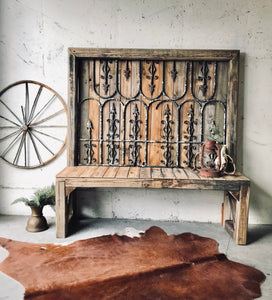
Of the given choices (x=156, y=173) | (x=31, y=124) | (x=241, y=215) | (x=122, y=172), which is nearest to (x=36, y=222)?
(x=122, y=172)

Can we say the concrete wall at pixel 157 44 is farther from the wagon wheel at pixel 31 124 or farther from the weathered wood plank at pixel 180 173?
the weathered wood plank at pixel 180 173

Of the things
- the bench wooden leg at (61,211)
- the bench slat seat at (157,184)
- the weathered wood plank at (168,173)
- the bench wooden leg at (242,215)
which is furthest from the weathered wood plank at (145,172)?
the bench wooden leg at (242,215)

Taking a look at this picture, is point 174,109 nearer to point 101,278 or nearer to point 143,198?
point 143,198

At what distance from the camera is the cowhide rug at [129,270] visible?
203cm

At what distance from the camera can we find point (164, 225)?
3.38 m

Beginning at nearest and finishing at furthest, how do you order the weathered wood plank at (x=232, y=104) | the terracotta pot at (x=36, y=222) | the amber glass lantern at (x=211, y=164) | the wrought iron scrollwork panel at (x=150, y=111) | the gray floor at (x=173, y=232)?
the gray floor at (x=173, y=232) → the amber glass lantern at (x=211, y=164) → the terracotta pot at (x=36, y=222) → the weathered wood plank at (x=232, y=104) → the wrought iron scrollwork panel at (x=150, y=111)

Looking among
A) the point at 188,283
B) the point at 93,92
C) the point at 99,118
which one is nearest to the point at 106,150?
the point at 99,118

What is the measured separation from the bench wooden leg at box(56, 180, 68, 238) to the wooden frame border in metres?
0.86

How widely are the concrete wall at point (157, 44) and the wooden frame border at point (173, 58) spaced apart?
132 mm

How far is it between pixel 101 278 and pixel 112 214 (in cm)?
140

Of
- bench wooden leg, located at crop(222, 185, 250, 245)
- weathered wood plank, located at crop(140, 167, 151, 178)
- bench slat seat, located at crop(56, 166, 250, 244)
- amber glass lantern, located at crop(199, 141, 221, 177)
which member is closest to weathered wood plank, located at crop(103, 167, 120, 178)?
bench slat seat, located at crop(56, 166, 250, 244)

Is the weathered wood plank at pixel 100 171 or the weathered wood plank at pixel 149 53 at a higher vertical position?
the weathered wood plank at pixel 149 53

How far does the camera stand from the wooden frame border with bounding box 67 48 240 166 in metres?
3.27

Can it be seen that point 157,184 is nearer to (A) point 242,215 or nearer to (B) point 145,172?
(B) point 145,172
